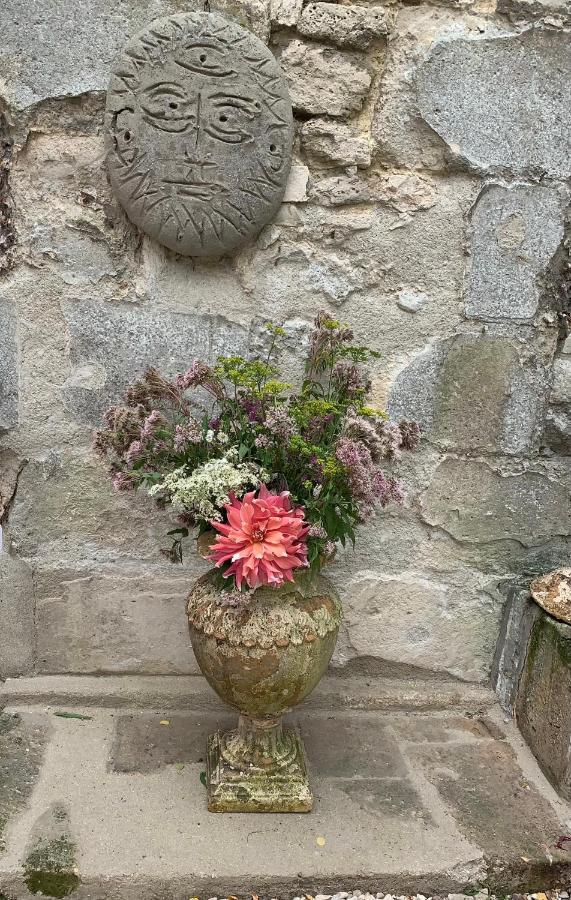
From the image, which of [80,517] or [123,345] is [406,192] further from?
[80,517]

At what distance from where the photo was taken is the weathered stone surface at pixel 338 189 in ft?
6.80

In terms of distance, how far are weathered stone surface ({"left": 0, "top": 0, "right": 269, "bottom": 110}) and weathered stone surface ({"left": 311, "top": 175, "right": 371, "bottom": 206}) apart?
41 cm

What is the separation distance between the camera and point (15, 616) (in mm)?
2225

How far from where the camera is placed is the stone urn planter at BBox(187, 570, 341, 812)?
1.72 metres

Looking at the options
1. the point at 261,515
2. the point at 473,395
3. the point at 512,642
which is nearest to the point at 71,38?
the point at 261,515

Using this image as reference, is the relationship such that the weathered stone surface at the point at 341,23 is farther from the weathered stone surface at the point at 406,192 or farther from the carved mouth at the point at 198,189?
the carved mouth at the point at 198,189

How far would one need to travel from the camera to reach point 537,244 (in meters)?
2.14

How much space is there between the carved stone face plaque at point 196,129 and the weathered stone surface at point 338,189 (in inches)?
4.9

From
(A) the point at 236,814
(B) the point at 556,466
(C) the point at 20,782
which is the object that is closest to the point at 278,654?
(A) the point at 236,814

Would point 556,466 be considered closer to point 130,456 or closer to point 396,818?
point 396,818

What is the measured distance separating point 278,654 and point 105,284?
1122mm

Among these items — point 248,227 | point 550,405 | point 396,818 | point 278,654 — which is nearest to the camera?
point 278,654

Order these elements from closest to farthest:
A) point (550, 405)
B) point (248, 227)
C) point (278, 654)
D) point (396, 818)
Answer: point (278, 654) → point (396, 818) → point (248, 227) → point (550, 405)

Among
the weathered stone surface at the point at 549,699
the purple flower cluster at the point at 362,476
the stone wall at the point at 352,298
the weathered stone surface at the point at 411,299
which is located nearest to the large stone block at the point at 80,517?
the stone wall at the point at 352,298
